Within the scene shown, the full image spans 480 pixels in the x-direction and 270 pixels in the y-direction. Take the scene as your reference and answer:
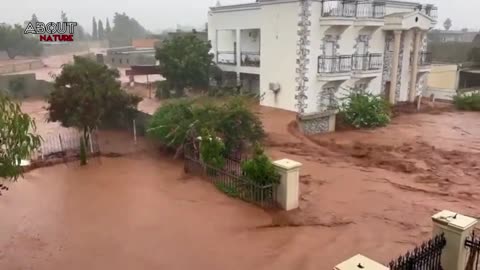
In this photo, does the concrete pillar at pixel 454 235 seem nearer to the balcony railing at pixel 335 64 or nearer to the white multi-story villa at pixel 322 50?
the white multi-story villa at pixel 322 50

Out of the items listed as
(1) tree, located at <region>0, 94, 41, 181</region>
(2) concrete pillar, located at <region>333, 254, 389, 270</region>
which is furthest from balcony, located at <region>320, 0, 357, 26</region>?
(2) concrete pillar, located at <region>333, 254, 389, 270</region>

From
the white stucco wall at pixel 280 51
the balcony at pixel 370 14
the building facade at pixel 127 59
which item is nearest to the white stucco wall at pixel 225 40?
the white stucco wall at pixel 280 51

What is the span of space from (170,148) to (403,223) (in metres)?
8.51

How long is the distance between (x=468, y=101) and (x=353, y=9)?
388 inches

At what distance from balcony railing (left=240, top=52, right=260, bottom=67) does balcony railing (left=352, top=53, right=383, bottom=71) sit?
5.41 m

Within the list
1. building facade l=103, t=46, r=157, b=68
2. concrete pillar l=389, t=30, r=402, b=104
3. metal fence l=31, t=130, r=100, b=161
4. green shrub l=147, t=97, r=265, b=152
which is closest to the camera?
green shrub l=147, t=97, r=265, b=152

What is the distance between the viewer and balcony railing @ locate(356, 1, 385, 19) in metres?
21.0

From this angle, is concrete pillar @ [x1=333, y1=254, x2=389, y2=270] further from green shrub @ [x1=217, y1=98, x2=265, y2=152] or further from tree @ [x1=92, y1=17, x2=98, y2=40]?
tree @ [x1=92, y1=17, x2=98, y2=40]

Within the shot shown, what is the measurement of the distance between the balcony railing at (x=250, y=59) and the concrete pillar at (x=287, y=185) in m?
14.6

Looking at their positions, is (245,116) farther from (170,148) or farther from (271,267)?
(271,267)

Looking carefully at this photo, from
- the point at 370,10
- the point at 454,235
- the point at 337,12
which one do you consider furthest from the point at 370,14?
the point at 454,235

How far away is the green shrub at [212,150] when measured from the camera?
1195 cm

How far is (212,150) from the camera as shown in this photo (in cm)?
1195

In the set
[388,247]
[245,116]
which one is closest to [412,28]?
[245,116]
